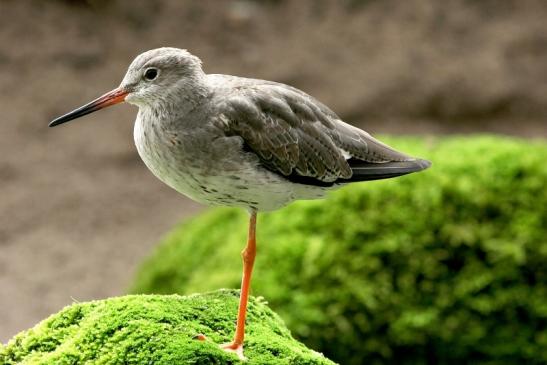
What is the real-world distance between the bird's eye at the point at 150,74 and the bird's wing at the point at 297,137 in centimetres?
35

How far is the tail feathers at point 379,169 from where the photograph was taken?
16.0ft

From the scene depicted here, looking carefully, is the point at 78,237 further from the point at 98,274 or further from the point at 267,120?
the point at 267,120

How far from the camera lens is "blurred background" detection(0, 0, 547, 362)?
1095cm

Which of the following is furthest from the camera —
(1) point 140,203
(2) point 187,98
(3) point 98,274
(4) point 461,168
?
(1) point 140,203

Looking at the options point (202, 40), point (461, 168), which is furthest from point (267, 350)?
point (202, 40)

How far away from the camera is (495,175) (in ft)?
23.9

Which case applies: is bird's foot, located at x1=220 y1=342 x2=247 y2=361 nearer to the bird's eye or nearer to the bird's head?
the bird's head

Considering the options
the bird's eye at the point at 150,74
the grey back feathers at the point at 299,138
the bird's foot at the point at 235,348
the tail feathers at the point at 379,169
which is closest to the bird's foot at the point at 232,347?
the bird's foot at the point at 235,348

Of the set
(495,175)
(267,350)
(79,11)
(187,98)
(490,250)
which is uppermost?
(79,11)

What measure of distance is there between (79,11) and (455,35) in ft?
15.9

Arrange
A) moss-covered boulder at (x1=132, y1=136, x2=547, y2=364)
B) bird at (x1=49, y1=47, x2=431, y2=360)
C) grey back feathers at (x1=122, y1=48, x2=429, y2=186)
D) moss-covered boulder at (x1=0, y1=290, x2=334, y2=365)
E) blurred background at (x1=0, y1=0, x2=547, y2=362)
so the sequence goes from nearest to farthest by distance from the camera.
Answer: moss-covered boulder at (x1=0, y1=290, x2=334, y2=365) < bird at (x1=49, y1=47, x2=431, y2=360) < grey back feathers at (x1=122, y1=48, x2=429, y2=186) < moss-covered boulder at (x1=132, y1=136, x2=547, y2=364) < blurred background at (x1=0, y1=0, x2=547, y2=362)

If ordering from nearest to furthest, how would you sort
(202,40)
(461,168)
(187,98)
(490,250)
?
(187,98)
(490,250)
(461,168)
(202,40)

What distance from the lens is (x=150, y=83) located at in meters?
4.52

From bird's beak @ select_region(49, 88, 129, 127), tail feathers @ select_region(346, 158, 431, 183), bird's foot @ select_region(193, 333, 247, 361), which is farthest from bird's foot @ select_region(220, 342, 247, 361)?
bird's beak @ select_region(49, 88, 129, 127)
